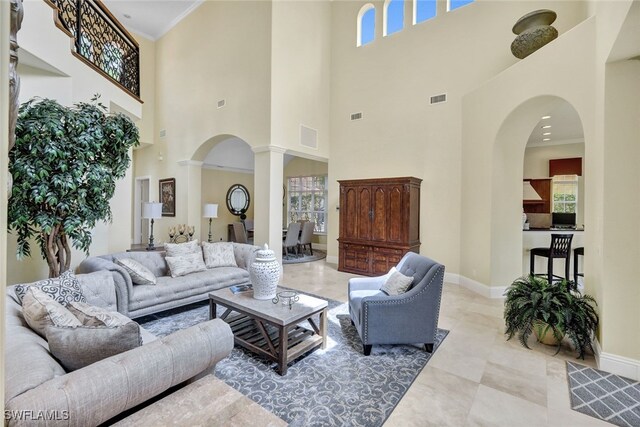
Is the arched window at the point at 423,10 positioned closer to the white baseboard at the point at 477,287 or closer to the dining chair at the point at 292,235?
the white baseboard at the point at 477,287

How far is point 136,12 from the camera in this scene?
23.9 ft

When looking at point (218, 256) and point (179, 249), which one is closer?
point (179, 249)

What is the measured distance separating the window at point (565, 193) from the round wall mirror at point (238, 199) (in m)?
8.84

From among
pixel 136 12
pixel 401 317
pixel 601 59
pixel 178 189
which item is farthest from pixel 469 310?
pixel 136 12

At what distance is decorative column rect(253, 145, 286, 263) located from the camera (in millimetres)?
5438

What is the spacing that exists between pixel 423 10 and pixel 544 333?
603cm

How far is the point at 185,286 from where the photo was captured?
3.70 m

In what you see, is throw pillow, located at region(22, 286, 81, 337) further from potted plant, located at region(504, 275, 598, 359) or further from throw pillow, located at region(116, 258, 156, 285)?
potted plant, located at region(504, 275, 598, 359)

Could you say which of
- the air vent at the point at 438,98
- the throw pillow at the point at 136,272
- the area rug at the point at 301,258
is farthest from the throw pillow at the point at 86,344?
the air vent at the point at 438,98

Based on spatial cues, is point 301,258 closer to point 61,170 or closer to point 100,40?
point 61,170

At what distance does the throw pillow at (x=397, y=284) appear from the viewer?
293cm

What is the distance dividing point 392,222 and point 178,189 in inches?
207

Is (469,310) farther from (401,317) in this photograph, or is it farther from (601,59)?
(601,59)

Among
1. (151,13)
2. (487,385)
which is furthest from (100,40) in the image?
(487,385)
